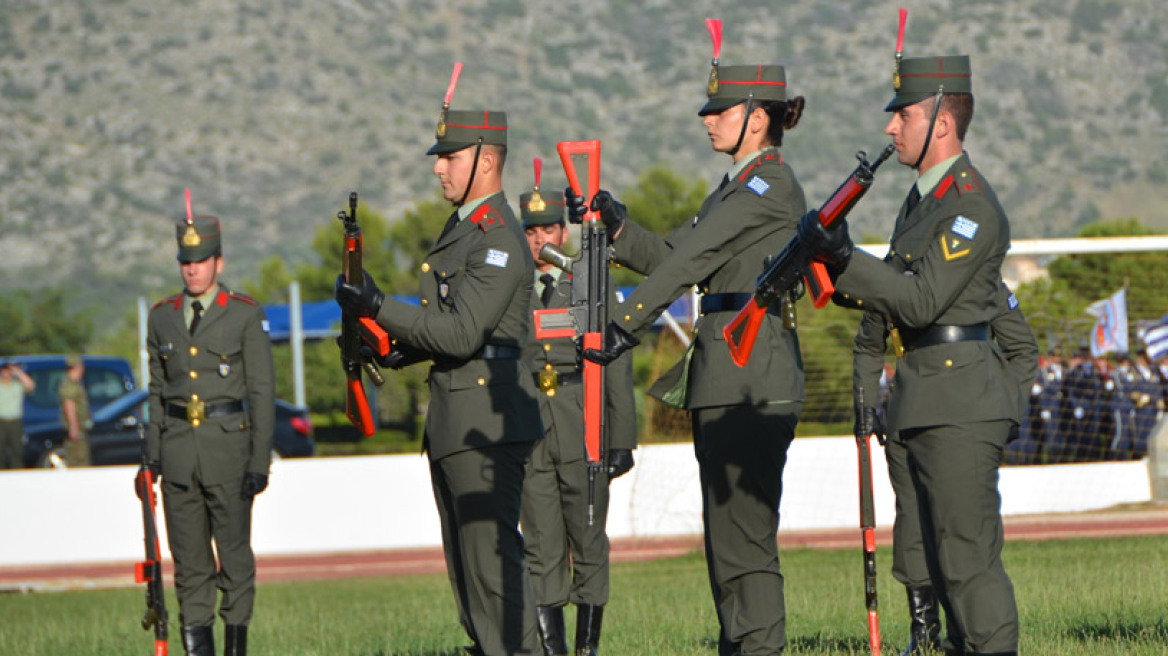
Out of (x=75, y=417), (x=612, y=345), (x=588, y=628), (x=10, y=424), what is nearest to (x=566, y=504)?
(x=588, y=628)

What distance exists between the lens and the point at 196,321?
926cm

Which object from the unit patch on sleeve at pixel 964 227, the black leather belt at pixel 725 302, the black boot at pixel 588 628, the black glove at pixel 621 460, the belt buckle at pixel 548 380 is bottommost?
the black boot at pixel 588 628

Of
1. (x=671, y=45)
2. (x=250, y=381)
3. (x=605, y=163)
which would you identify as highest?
(x=671, y=45)

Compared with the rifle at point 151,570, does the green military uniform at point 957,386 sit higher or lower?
higher

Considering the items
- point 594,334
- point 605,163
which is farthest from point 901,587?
point 605,163

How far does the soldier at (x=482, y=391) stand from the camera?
6565 mm

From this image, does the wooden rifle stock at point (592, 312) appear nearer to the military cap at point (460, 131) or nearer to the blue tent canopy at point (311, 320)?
the military cap at point (460, 131)

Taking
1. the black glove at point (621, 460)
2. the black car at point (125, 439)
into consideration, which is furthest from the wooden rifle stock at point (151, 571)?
→ the black car at point (125, 439)

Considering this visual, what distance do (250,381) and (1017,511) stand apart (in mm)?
11312

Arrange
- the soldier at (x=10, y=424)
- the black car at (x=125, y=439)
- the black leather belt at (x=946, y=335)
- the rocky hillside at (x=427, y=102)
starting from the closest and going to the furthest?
the black leather belt at (x=946, y=335), the soldier at (x=10, y=424), the black car at (x=125, y=439), the rocky hillside at (x=427, y=102)

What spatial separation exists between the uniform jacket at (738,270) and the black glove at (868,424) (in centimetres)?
190

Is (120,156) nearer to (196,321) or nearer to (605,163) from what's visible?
(605,163)

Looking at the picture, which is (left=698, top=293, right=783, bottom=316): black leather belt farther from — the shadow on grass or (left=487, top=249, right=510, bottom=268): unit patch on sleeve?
the shadow on grass

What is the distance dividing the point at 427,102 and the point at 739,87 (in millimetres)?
92454
